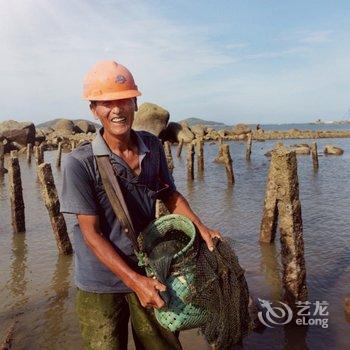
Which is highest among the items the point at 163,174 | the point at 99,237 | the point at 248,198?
the point at 163,174

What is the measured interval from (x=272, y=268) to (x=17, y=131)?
43.2 metres

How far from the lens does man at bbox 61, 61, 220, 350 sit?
2.97 metres

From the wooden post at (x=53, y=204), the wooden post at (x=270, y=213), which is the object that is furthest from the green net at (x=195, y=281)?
the wooden post at (x=53, y=204)

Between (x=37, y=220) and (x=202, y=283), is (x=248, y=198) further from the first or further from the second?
(x=202, y=283)

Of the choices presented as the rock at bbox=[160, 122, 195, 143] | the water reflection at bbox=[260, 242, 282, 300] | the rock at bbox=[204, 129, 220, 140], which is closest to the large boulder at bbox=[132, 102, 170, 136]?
the rock at bbox=[160, 122, 195, 143]

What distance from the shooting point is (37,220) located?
44.9ft

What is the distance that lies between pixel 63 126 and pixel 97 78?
59052 mm

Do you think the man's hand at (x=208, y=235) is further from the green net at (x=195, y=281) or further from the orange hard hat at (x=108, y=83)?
the orange hard hat at (x=108, y=83)

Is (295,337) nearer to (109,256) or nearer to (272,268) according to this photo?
(272,268)

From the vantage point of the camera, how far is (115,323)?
332 centimetres

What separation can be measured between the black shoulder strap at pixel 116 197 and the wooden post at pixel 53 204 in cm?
687

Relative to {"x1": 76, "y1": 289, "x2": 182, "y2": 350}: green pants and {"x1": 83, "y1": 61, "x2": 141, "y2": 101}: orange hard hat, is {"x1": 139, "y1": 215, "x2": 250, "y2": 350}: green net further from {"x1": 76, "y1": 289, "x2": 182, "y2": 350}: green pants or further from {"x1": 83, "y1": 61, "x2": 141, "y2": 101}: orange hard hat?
{"x1": 83, "y1": 61, "x2": 141, "y2": 101}: orange hard hat

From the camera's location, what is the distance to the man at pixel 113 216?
2.97 meters

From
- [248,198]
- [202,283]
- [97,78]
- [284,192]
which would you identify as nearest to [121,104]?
[97,78]
